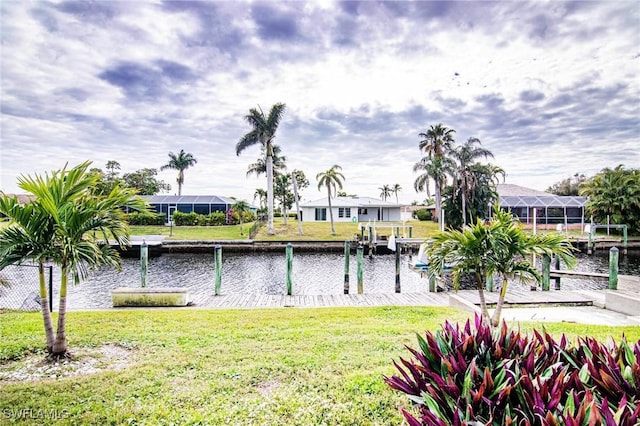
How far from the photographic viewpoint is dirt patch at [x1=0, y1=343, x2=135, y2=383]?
4219 mm

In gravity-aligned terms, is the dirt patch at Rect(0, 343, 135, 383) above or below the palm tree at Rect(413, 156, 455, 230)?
below

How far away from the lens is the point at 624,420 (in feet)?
5.50

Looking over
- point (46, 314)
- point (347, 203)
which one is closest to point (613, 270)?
point (46, 314)

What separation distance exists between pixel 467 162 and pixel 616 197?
14.0 m

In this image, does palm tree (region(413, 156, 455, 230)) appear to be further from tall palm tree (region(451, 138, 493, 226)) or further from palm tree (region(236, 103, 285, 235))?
palm tree (region(236, 103, 285, 235))

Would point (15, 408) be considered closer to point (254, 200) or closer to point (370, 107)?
point (370, 107)

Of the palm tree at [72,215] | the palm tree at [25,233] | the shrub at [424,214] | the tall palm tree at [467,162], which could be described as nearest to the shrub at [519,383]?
the palm tree at [72,215]

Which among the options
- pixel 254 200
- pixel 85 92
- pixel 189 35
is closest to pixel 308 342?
pixel 189 35

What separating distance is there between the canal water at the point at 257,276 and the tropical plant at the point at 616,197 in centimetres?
918

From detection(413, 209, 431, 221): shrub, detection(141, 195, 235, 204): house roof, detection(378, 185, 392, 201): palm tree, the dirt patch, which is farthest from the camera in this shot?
detection(378, 185, 392, 201): palm tree

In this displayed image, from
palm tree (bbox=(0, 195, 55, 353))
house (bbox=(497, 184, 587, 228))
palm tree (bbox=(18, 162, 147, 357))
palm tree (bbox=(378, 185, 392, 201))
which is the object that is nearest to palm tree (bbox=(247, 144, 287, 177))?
house (bbox=(497, 184, 587, 228))

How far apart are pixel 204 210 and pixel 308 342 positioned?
40.3 meters

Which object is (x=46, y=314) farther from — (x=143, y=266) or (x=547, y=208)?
(x=547, y=208)

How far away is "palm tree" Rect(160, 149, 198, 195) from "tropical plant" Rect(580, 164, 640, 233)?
5433 cm
